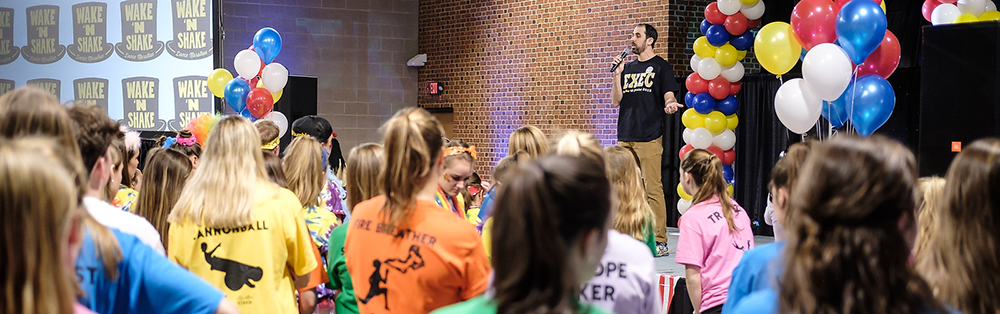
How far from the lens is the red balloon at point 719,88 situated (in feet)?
24.7

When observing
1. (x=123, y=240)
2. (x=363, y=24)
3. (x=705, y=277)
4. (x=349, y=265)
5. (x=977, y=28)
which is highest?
(x=363, y=24)

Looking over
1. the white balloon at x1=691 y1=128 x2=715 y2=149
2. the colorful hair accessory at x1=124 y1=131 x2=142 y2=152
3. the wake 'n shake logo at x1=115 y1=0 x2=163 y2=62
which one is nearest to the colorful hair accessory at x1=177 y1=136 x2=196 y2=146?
the colorful hair accessory at x1=124 y1=131 x2=142 y2=152

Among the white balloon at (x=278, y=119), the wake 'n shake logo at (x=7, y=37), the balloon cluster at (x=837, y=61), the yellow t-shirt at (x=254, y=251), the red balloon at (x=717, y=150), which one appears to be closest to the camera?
the yellow t-shirt at (x=254, y=251)

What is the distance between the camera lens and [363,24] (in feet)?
38.2

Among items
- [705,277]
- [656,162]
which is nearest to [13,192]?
[705,277]

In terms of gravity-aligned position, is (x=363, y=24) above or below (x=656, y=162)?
above

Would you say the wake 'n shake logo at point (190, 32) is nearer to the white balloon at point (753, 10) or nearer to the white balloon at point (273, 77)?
the white balloon at point (273, 77)

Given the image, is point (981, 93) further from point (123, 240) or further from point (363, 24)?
point (363, 24)

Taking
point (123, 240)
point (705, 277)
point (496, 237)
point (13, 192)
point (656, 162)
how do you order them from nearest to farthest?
point (13, 192) → point (496, 237) → point (123, 240) → point (705, 277) → point (656, 162)

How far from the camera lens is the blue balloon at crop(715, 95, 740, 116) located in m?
7.55

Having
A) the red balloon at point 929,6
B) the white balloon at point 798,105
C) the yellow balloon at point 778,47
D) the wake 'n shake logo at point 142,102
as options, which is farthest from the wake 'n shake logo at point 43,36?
the red balloon at point 929,6

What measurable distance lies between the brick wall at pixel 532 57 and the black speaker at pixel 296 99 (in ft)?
7.47

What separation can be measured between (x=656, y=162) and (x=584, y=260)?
21.2 ft

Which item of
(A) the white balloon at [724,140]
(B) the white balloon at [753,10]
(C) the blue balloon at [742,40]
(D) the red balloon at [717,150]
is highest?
(B) the white balloon at [753,10]
